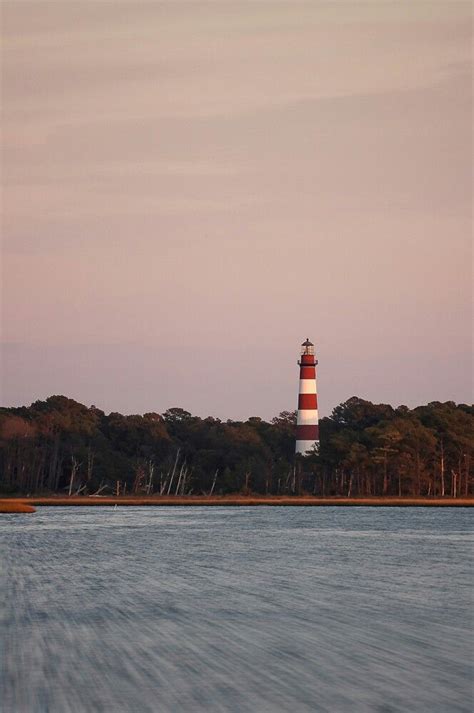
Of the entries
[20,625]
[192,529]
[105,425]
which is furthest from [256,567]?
[105,425]

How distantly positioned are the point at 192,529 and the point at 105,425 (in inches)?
3256

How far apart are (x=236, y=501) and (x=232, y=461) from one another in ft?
38.7

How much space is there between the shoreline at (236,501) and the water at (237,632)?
274ft

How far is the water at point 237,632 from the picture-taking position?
595 inches

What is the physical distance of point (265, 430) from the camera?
530 feet

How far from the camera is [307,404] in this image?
375 ft

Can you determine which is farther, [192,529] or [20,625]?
[192,529]

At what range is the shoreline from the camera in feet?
424

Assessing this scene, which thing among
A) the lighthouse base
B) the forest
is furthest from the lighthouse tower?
the forest

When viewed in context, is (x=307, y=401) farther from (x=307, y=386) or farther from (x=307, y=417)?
(x=307, y=417)

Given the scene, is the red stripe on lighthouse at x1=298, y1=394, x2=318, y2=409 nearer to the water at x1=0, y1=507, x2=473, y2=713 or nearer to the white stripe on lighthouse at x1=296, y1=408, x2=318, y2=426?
the white stripe on lighthouse at x1=296, y1=408, x2=318, y2=426

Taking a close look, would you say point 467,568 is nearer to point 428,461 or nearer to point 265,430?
point 428,461

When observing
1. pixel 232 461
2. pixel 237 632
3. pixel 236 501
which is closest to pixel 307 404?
pixel 236 501

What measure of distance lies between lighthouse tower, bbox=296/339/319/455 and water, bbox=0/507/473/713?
68168mm
